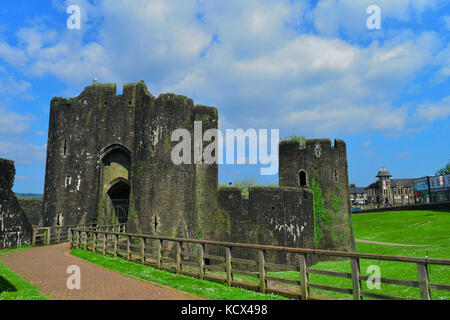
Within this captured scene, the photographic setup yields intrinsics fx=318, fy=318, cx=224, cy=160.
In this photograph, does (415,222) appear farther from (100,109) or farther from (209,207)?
(100,109)

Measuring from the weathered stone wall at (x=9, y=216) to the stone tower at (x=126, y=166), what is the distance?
13.3ft

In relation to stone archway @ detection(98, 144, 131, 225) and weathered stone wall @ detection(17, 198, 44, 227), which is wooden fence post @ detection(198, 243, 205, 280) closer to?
stone archway @ detection(98, 144, 131, 225)

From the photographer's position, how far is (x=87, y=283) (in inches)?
329

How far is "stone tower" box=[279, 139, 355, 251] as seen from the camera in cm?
2242

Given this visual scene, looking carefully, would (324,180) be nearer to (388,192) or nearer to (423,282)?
(423,282)

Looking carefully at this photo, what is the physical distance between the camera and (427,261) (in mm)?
5320

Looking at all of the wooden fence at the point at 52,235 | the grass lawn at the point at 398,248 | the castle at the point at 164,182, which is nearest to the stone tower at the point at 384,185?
the grass lawn at the point at 398,248

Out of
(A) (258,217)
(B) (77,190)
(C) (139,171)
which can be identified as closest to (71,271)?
(C) (139,171)

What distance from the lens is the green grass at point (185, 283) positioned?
7.09 meters

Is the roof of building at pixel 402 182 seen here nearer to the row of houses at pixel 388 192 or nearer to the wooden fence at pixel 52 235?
the row of houses at pixel 388 192

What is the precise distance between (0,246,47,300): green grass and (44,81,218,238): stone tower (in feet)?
28.4

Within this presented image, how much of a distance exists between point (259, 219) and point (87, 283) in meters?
11.6

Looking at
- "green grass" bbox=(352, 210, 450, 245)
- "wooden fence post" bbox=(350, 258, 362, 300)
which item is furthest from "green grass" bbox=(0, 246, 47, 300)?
"green grass" bbox=(352, 210, 450, 245)

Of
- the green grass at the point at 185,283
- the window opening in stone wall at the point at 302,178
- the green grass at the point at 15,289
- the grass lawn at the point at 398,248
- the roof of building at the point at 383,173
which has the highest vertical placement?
the roof of building at the point at 383,173
